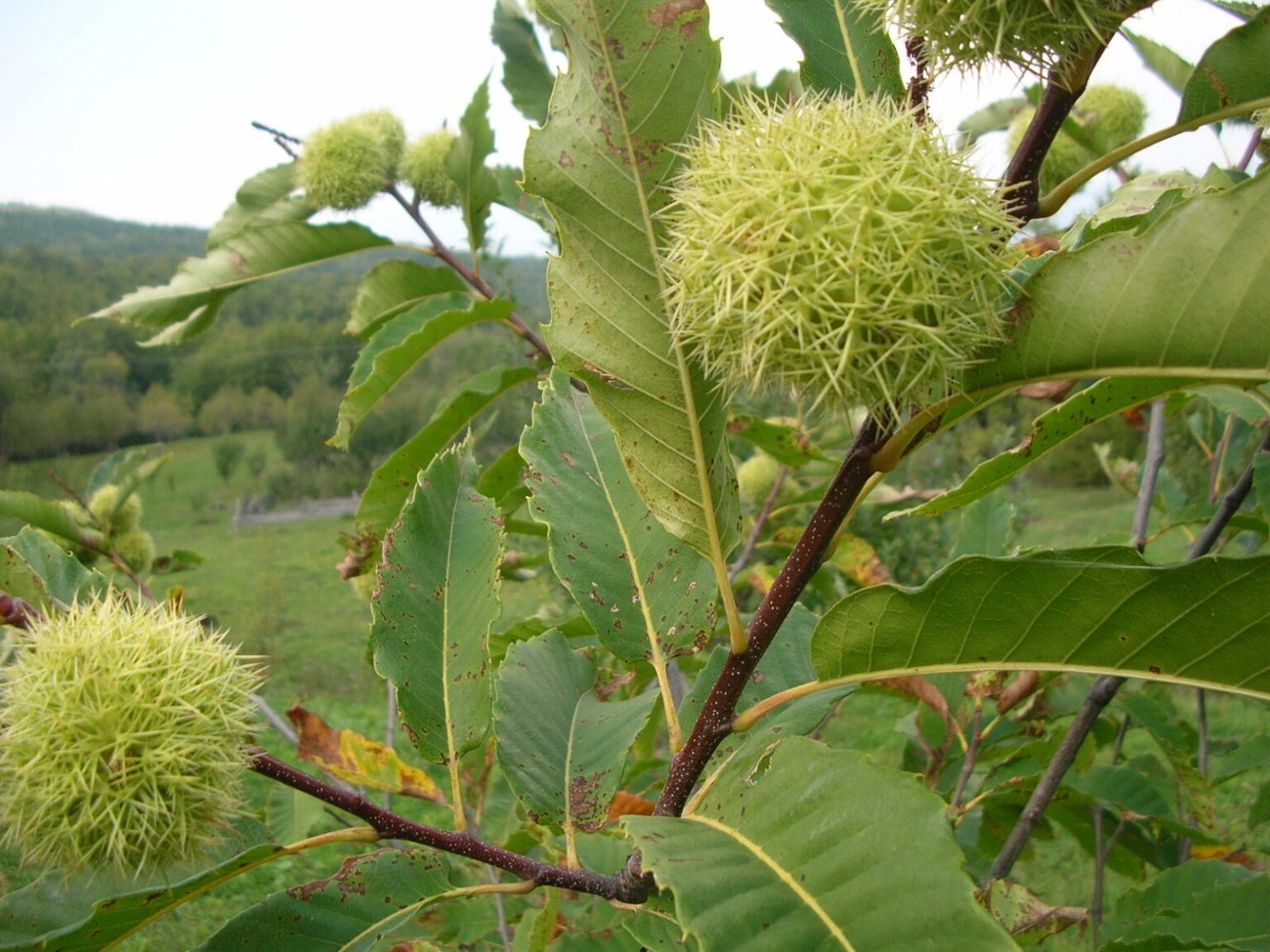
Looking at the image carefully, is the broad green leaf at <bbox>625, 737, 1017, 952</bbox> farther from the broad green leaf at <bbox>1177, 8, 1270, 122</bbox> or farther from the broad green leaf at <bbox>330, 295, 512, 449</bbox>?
the broad green leaf at <bbox>330, 295, 512, 449</bbox>

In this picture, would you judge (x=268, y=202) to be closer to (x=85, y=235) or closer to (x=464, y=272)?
(x=464, y=272)

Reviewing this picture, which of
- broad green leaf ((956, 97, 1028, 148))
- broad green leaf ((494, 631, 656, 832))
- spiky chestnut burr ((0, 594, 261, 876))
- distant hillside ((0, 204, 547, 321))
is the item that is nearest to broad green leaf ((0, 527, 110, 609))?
spiky chestnut burr ((0, 594, 261, 876))

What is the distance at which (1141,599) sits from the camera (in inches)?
Answer: 29.5

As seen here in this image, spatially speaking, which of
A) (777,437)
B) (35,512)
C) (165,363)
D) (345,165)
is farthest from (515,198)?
(165,363)

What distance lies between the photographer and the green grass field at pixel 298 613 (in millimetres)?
4137

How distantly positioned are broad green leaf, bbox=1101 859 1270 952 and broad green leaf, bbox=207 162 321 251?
102 inches

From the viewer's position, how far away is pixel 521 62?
8.54 feet

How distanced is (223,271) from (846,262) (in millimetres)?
1951

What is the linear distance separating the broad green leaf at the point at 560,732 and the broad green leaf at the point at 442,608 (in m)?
0.07

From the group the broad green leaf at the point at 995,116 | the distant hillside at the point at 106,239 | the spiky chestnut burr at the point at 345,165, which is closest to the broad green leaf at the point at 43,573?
the spiky chestnut burr at the point at 345,165

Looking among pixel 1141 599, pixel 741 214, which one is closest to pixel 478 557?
pixel 741 214

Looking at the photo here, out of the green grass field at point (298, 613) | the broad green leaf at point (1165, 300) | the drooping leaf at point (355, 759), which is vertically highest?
the broad green leaf at point (1165, 300)

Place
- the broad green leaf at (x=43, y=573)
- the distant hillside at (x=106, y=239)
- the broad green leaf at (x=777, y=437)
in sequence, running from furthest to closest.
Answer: the distant hillside at (x=106, y=239) < the broad green leaf at (x=777, y=437) < the broad green leaf at (x=43, y=573)

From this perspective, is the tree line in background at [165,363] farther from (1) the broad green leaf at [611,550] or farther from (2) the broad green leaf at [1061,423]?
(2) the broad green leaf at [1061,423]
